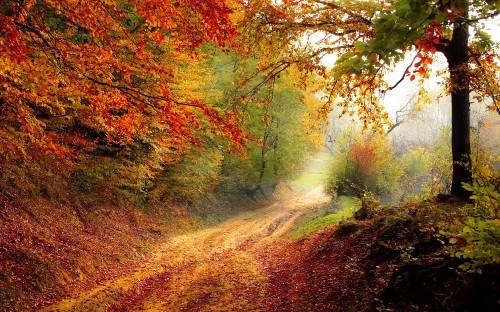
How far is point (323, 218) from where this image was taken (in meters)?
17.1

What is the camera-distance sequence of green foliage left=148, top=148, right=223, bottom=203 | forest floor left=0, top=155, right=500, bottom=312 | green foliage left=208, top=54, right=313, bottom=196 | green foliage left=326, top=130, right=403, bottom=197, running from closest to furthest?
forest floor left=0, top=155, right=500, bottom=312
green foliage left=148, top=148, right=223, bottom=203
green foliage left=326, top=130, right=403, bottom=197
green foliage left=208, top=54, right=313, bottom=196

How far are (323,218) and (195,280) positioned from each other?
946cm

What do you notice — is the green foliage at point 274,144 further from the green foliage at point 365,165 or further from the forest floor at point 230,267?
the forest floor at point 230,267

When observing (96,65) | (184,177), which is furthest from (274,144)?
(96,65)

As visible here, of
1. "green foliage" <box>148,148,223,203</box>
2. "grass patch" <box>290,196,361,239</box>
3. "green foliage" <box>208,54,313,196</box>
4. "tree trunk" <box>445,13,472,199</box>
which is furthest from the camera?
"green foliage" <box>208,54,313,196</box>

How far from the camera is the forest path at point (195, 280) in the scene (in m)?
7.44

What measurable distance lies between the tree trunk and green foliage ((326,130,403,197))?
545 inches

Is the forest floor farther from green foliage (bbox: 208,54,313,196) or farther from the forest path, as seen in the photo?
green foliage (bbox: 208,54,313,196)

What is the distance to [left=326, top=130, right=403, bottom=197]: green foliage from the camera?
917 inches

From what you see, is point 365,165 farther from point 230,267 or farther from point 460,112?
point 230,267

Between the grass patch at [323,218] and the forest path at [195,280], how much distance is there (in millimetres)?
1251

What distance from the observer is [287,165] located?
25.5 metres

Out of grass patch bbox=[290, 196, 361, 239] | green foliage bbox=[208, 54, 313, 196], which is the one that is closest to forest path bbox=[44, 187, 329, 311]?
grass patch bbox=[290, 196, 361, 239]

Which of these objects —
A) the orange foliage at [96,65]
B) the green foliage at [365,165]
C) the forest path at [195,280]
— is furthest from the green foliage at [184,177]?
the green foliage at [365,165]
